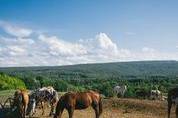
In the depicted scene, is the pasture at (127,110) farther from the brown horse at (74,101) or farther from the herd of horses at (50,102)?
the brown horse at (74,101)

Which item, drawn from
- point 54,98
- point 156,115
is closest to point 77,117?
point 54,98

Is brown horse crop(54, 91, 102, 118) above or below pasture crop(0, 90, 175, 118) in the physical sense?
above

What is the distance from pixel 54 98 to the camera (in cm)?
2777

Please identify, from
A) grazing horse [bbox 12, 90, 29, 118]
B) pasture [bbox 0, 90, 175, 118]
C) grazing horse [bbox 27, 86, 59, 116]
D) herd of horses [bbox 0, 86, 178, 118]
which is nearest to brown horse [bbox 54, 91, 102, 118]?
herd of horses [bbox 0, 86, 178, 118]

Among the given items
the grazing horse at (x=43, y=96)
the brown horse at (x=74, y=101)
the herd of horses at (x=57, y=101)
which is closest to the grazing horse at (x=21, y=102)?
the herd of horses at (x=57, y=101)

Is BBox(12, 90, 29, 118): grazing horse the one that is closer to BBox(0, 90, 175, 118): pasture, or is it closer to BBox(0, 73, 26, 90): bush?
BBox(0, 90, 175, 118): pasture

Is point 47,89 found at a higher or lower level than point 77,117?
higher

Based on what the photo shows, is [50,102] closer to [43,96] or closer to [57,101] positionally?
[43,96]

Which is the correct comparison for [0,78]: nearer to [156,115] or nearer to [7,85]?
[7,85]

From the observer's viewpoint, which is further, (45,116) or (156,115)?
(156,115)

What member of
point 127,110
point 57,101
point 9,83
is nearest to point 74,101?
point 57,101

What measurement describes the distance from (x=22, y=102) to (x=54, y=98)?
2.64 m

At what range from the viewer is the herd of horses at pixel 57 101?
23.5 metres

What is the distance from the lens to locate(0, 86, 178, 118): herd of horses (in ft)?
77.2
